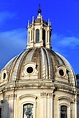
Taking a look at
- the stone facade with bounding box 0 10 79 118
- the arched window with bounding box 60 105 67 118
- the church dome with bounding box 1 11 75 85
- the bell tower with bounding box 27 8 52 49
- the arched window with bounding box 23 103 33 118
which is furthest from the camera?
the bell tower with bounding box 27 8 52 49

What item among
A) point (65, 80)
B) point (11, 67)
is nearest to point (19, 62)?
point (11, 67)

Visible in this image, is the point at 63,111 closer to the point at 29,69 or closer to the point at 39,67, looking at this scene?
the point at 39,67

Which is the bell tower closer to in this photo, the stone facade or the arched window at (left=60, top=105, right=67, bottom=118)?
the stone facade

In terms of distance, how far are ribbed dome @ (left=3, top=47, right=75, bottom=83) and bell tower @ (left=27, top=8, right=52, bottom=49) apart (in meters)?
2.86

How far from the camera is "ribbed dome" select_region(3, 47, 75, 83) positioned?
64.1m

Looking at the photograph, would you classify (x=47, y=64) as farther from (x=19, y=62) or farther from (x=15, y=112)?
(x=15, y=112)

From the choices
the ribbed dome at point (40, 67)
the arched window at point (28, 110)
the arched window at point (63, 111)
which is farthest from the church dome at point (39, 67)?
the arched window at point (28, 110)

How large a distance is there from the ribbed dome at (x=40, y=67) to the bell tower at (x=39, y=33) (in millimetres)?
2860

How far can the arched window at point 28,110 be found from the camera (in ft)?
206

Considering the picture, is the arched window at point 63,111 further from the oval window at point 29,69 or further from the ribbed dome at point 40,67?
the oval window at point 29,69

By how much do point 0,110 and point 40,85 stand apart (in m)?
6.80

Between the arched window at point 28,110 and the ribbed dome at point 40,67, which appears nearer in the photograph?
the arched window at point 28,110

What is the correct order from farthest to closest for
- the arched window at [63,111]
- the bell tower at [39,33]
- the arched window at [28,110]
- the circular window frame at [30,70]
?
the bell tower at [39,33], the circular window frame at [30,70], the arched window at [63,111], the arched window at [28,110]

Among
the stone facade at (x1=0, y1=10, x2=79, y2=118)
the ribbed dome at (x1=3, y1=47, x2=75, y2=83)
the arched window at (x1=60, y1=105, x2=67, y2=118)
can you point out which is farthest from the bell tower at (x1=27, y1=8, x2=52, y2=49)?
the arched window at (x1=60, y1=105, x2=67, y2=118)
